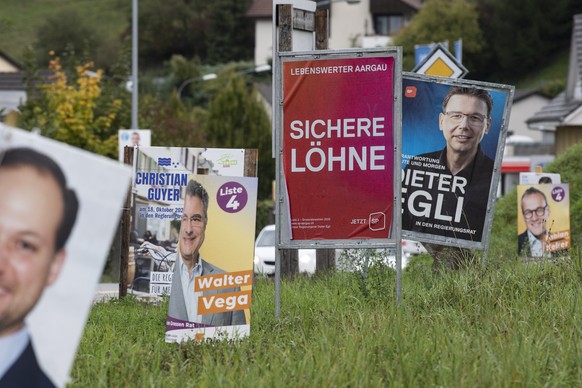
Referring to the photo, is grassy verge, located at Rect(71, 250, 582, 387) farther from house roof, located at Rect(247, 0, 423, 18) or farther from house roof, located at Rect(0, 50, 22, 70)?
house roof, located at Rect(247, 0, 423, 18)

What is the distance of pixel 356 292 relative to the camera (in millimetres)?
10453

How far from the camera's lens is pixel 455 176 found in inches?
478

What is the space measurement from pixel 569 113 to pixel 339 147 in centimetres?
2602

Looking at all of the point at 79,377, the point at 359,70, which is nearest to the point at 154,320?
the point at 359,70

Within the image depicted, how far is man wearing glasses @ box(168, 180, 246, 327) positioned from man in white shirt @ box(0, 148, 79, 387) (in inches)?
164

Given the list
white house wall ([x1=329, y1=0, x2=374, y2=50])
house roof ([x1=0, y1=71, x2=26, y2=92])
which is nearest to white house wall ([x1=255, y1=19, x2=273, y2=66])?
white house wall ([x1=329, y1=0, x2=374, y2=50])

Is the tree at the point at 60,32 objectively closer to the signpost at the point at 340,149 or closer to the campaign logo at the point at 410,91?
the campaign logo at the point at 410,91

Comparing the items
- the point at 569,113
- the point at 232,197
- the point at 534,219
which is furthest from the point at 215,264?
the point at 569,113

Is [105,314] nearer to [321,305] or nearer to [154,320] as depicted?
[154,320]

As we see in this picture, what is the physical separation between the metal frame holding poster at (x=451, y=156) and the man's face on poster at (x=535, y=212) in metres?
4.71

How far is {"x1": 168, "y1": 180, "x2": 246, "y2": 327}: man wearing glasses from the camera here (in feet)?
27.4

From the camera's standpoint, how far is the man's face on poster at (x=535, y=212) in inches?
667

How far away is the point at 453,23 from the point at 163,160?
82871mm

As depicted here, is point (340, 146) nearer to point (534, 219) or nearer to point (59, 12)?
point (534, 219)
